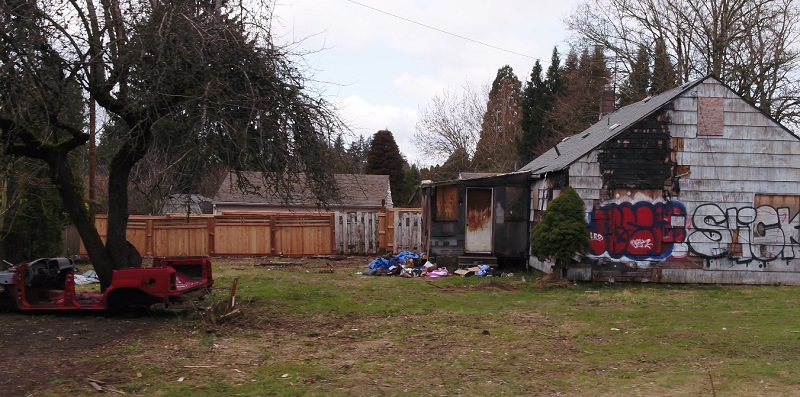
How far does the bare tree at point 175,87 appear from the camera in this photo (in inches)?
356

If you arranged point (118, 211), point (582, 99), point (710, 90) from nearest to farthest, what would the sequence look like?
point (118, 211) → point (710, 90) → point (582, 99)

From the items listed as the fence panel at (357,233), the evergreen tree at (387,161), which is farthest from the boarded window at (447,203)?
the evergreen tree at (387,161)

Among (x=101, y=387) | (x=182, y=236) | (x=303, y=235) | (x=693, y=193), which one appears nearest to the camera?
(x=101, y=387)

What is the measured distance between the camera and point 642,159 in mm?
15859

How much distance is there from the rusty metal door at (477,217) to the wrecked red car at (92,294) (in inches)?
357

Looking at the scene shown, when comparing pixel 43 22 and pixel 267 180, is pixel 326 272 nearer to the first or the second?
pixel 267 180

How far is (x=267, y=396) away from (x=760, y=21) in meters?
26.9

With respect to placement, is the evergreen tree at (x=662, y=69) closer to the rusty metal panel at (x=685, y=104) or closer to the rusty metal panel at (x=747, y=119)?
the rusty metal panel at (x=747, y=119)

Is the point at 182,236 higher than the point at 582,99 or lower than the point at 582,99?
lower

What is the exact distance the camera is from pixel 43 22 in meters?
9.52

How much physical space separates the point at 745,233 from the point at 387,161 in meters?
38.5

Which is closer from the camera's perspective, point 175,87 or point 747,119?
point 175,87

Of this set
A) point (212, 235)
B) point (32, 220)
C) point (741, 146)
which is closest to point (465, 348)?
point (741, 146)

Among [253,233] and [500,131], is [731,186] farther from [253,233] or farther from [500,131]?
[500,131]
